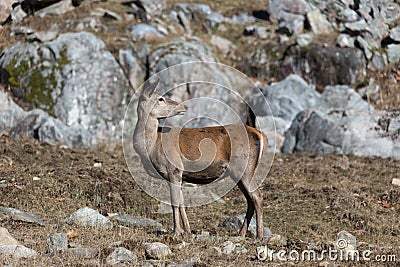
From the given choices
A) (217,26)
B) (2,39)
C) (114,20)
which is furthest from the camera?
(217,26)

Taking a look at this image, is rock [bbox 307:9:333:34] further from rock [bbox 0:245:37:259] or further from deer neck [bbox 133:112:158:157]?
rock [bbox 0:245:37:259]

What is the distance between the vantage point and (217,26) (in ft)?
101

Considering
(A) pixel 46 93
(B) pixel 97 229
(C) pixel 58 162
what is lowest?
(A) pixel 46 93

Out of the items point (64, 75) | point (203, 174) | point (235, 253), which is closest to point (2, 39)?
point (64, 75)

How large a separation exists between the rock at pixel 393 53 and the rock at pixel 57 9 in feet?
48.0

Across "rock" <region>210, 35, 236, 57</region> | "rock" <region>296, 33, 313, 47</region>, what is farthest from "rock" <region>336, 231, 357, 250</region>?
"rock" <region>210, 35, 236, 57</region>

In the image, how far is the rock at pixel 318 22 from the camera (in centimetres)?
2972

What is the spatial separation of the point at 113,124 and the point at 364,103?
973cm

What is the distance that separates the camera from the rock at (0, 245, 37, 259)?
7.43 meters

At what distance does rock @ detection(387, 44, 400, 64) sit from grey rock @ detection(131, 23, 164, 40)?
10364mm

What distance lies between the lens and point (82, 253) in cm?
762

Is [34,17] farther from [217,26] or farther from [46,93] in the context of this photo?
[217,26]

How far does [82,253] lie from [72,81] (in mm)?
16393

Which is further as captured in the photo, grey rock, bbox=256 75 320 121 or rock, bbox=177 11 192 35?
rock, bbox=177 11 192 35
